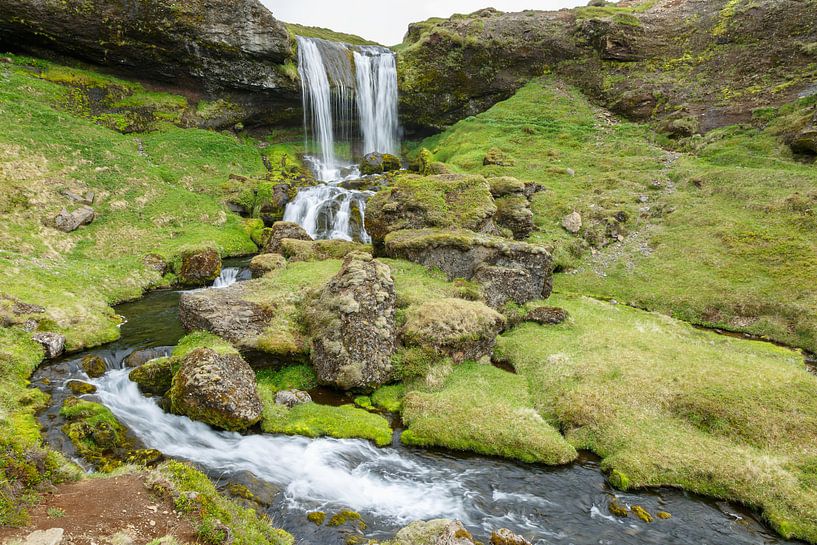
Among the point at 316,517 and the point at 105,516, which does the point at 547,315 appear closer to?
the point at 316,517

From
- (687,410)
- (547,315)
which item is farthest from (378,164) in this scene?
(687,410)

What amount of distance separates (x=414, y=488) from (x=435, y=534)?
3982 millimetres

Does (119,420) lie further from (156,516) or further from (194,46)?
(194,46)

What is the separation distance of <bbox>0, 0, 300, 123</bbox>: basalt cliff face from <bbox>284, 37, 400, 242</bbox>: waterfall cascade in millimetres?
3322

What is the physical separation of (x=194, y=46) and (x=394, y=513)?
2590 inches

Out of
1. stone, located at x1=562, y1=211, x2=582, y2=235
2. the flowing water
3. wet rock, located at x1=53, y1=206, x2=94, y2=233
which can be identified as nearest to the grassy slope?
stone, located at x1=562, y1=211, x2=582, y2=235

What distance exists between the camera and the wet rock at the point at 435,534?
33.6 ft

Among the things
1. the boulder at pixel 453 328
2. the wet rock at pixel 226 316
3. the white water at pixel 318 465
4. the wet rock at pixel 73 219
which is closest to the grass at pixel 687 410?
the boulder at pixel 453 328

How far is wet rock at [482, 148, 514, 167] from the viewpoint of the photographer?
5628 cm

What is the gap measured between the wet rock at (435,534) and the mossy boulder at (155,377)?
42.0 feet

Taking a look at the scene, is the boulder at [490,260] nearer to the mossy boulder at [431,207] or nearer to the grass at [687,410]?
the mossy boulder at [431,207]

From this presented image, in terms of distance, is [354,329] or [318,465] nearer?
[318,465]

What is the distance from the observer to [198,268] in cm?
3494

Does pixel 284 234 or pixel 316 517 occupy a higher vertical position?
pixel 284 234
